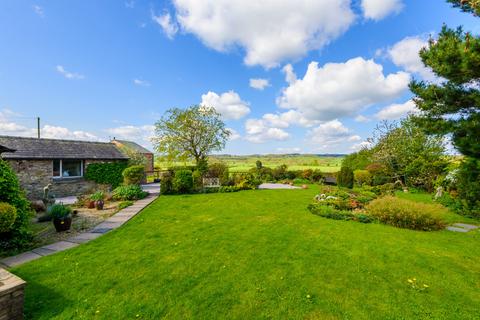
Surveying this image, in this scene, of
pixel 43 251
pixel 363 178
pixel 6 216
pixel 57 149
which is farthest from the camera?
pixel 363 178

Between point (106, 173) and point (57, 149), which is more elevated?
point (57, 149)

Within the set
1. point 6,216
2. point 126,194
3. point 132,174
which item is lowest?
point 126,194

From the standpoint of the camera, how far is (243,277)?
12.5 ft

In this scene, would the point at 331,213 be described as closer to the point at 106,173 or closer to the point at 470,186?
the point at 470,186

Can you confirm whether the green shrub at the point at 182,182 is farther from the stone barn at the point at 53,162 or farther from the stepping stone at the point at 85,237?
the stepping stone at the point at 85,237

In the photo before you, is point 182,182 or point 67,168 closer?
point 182,182

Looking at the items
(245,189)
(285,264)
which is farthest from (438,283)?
(245,189)

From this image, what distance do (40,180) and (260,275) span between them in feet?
48.7

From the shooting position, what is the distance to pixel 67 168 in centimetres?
1417

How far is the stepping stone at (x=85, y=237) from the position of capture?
573 centimetres

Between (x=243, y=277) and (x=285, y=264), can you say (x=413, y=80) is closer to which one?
(x=285, y=264)

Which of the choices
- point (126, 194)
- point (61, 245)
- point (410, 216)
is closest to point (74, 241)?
point (61, 245)

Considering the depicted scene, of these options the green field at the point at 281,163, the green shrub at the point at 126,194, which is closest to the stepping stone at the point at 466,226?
the green shrub at the point at 126,194

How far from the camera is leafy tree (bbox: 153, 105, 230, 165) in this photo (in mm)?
19438
